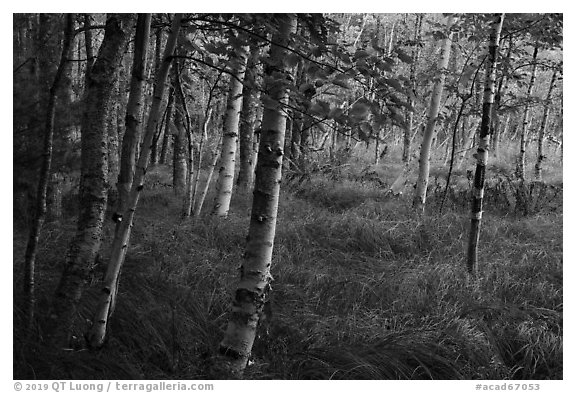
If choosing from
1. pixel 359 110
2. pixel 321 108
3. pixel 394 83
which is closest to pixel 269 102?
pixel 321 108

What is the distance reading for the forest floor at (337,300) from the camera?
3400 millimetres

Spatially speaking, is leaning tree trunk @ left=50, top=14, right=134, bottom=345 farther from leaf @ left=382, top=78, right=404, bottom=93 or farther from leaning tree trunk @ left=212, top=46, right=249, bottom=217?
leaning tree trunk @ left=212, top=46, right=249, bottom=217

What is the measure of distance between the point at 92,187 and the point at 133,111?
0.71 m

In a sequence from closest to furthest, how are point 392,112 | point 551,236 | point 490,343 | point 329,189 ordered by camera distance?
1. point 392,112
2. point 490,343
3. point 551,236
4. point 329,189

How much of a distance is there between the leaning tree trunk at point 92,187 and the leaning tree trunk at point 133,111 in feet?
1.25

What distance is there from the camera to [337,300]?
450 centimetres

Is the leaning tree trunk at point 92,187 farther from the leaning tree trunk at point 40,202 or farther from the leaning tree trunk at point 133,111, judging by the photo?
the leaning tree trunk at point 133,111

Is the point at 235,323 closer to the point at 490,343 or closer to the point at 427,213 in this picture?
the point at 490,343

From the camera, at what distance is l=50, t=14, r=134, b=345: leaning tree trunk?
328cm

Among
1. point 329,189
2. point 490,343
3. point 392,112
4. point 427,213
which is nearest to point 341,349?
point 490,343

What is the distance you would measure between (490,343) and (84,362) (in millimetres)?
2852

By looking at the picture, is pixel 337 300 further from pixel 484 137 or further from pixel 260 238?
pixel 484 137

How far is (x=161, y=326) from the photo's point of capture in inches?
142

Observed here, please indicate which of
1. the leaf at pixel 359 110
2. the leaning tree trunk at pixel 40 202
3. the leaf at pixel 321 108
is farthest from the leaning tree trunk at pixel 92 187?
the leaf at pixel 359 110
